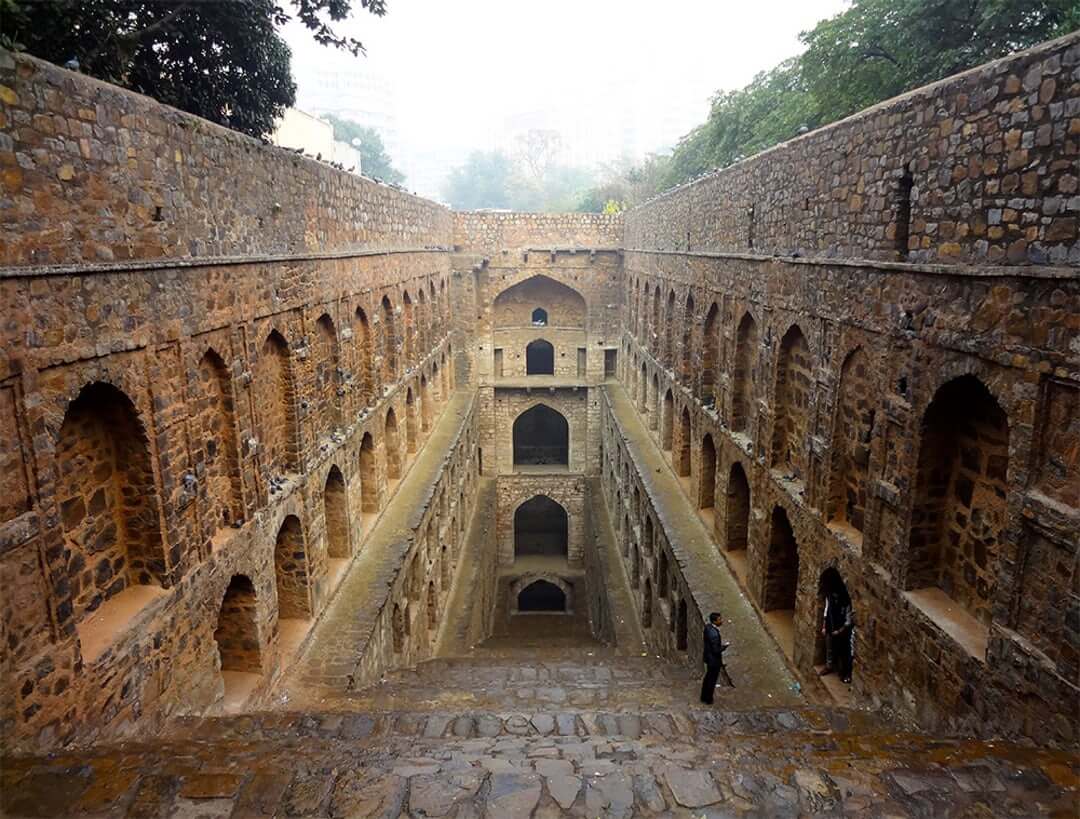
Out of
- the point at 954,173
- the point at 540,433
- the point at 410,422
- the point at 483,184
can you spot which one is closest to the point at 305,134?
the point at 540,433

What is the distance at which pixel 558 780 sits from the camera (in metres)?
4.62

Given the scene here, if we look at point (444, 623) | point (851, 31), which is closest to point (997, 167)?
point (851, 31)

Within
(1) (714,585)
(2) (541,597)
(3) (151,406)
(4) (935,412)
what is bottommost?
(2) (541,597)

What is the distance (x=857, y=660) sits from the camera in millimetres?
7148

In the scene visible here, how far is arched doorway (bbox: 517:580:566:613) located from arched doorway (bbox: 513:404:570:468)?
4925mm

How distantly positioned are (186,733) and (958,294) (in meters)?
6.70

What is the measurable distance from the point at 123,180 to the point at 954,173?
19.9 ft

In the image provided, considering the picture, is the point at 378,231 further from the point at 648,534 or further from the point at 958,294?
the point at 958,294

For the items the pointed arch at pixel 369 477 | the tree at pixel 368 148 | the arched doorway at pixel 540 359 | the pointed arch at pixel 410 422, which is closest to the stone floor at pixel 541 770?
the pointed arch at pixel 369 477

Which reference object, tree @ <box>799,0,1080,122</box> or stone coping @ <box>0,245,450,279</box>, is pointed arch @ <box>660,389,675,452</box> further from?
stone coping @ <box>0,245,450,279</box>

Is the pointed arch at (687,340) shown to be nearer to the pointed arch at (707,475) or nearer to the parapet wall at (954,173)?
the pointed arch at (707,475)

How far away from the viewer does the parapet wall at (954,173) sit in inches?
181

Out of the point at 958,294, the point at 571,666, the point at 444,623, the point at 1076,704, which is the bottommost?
the point at 444,623

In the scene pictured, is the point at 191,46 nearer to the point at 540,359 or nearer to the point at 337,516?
the point at 337,516
